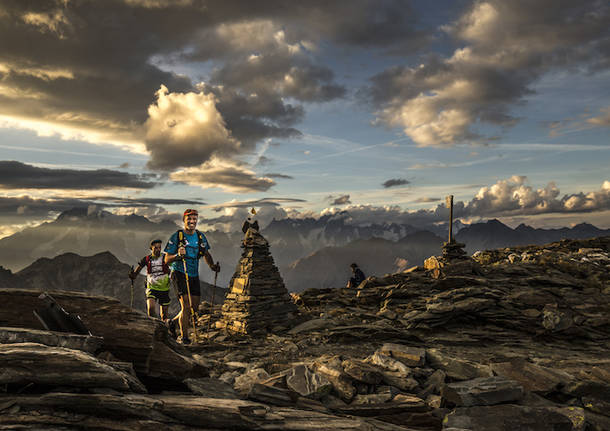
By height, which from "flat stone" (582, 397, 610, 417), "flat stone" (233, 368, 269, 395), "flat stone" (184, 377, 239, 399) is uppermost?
"flat stone" (184, 377, 239, 399)

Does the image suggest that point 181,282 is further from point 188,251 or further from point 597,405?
point 597,405

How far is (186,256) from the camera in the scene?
13.0 meters

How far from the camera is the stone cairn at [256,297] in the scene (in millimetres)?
16266

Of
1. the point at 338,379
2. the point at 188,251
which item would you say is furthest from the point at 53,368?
the point at 188,251

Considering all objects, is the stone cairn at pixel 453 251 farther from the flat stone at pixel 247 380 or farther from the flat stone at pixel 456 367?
the flat stone at pixel 247 380

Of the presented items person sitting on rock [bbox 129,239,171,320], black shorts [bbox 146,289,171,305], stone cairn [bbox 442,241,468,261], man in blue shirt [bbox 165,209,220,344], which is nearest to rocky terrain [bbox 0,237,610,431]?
man in blue shirt [bbox 165,209,220,344]

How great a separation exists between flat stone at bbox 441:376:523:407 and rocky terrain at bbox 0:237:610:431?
0.03 metres

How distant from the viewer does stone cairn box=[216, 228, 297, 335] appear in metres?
16.3

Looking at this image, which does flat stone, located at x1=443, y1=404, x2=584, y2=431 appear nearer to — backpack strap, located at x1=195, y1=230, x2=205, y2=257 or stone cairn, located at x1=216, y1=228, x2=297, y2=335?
backpack strap, located at x1=195, y1=230, x2=205, y2=257

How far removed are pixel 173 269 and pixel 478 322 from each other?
567 inches

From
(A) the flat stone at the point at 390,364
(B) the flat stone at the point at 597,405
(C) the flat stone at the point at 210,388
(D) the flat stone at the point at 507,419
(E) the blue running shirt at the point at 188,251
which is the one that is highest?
(E) the blue running shirt at the point at 188,251

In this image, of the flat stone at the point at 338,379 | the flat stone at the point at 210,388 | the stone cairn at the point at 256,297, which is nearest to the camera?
the flat stone at the point at 210,388

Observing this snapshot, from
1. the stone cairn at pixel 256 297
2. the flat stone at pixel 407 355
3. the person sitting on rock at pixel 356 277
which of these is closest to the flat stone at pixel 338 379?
the flat stone at pixel 407 355

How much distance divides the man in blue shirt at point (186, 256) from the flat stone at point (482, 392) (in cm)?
905
